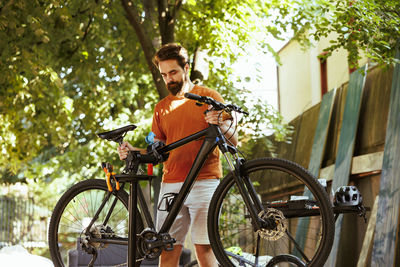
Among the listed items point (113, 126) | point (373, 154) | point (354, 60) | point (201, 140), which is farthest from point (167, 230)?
point (113, 126)

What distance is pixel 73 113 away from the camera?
29.9 feet

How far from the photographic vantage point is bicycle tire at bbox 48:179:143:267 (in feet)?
12.6

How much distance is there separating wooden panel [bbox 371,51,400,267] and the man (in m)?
3.05

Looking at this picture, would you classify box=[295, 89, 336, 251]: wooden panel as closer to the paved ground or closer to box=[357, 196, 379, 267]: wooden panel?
box=[357, 196, 379, 267]: wooden panel

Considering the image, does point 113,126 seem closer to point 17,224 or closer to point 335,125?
point 335,125

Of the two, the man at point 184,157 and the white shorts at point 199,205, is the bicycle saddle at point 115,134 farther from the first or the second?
the white shorts at point 199,205

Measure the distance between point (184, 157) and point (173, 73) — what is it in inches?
19.9

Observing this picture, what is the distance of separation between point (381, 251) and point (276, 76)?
11149 mm

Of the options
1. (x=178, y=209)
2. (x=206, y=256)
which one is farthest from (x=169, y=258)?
(x=178, y=209)

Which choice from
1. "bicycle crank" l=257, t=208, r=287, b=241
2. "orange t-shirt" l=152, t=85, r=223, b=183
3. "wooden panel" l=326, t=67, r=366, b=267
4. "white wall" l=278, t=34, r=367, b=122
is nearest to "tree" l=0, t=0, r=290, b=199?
"wooden panel" l=326, t=67, r=366, b=267

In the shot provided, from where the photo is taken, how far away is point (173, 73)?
360cm

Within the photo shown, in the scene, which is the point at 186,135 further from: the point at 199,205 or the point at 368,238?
the point at 368,238

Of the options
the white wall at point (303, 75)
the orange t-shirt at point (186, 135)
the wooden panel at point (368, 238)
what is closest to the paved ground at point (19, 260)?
the orange t-shirt at point (186, 135)

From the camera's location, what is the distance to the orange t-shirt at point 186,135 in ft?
11.6
